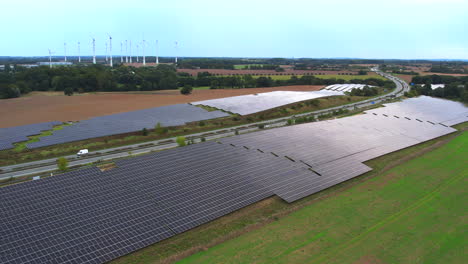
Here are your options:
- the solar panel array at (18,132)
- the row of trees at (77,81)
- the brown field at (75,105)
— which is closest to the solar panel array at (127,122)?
the solar panel array at (18,132)

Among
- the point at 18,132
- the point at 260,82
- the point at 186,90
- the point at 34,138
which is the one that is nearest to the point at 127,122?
the point at 34,138

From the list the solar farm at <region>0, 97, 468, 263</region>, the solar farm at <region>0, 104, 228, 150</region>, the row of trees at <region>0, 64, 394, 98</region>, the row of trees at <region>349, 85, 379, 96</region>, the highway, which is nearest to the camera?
the solar farm at <region>0, 97, 468, 263</region>

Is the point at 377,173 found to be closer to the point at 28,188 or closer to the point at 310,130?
the point at 310,130

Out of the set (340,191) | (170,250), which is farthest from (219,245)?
(340,191)

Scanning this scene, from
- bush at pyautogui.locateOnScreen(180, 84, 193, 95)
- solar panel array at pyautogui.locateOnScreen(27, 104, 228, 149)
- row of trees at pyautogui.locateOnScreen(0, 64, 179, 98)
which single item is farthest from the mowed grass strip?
row of trees at pyautogui.locateOnScreen(0, 64, 179, 98)

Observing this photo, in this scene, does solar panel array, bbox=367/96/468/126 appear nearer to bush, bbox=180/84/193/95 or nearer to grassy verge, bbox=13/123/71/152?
bush, bbox=180/84/193/95

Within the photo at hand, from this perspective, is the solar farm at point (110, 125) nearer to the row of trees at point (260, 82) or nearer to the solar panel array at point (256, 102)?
the solar panel array at point (256, 102)
